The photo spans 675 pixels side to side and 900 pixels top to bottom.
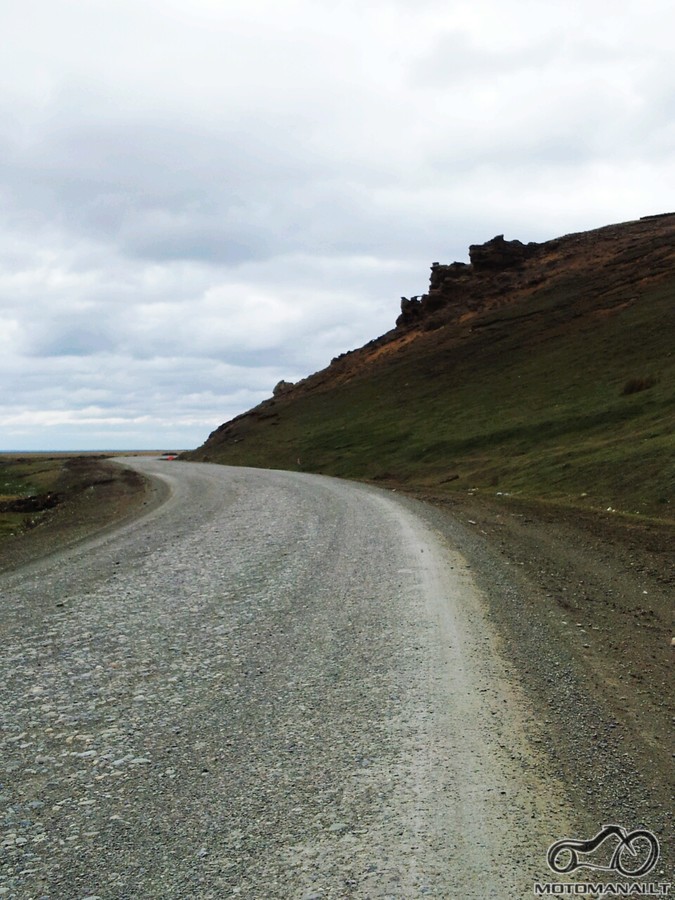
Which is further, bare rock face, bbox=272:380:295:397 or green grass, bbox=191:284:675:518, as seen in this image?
bare rock face, bbox=272:380:295:397

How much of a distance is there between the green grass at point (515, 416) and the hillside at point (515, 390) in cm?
11

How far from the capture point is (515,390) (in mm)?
42156

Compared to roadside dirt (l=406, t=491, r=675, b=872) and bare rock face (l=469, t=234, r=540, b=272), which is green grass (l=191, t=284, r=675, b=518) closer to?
roadside dirt (l=406, t=491, r=675, b=872)

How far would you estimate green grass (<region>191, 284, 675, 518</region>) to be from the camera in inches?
878

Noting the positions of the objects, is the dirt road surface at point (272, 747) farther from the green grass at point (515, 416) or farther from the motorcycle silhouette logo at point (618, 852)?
the green grass at point (515, 416)

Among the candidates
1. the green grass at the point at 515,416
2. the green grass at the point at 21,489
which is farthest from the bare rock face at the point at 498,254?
the green grass at the point at 21,489

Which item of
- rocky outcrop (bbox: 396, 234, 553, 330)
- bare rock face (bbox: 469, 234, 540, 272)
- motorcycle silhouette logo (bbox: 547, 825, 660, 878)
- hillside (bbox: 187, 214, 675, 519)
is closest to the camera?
motorcycle silhouette logo (bbox: 547, 825, 660, 878)

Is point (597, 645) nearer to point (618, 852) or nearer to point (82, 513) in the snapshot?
point (618, 852)

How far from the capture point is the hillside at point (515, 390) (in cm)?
2428

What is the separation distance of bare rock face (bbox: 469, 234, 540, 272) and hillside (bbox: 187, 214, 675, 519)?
0.50ft

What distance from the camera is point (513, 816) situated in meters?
3.64

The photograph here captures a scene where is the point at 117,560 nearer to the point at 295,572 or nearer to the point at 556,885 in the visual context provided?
the point at 295,572

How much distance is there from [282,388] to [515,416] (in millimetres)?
41743

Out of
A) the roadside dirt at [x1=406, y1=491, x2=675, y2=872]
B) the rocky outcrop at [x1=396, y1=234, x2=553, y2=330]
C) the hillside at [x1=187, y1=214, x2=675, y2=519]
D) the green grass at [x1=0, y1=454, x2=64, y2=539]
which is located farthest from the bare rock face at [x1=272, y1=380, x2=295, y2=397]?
the roadside dirt at [x1=406, y1=491, x2=675, y2=872]
